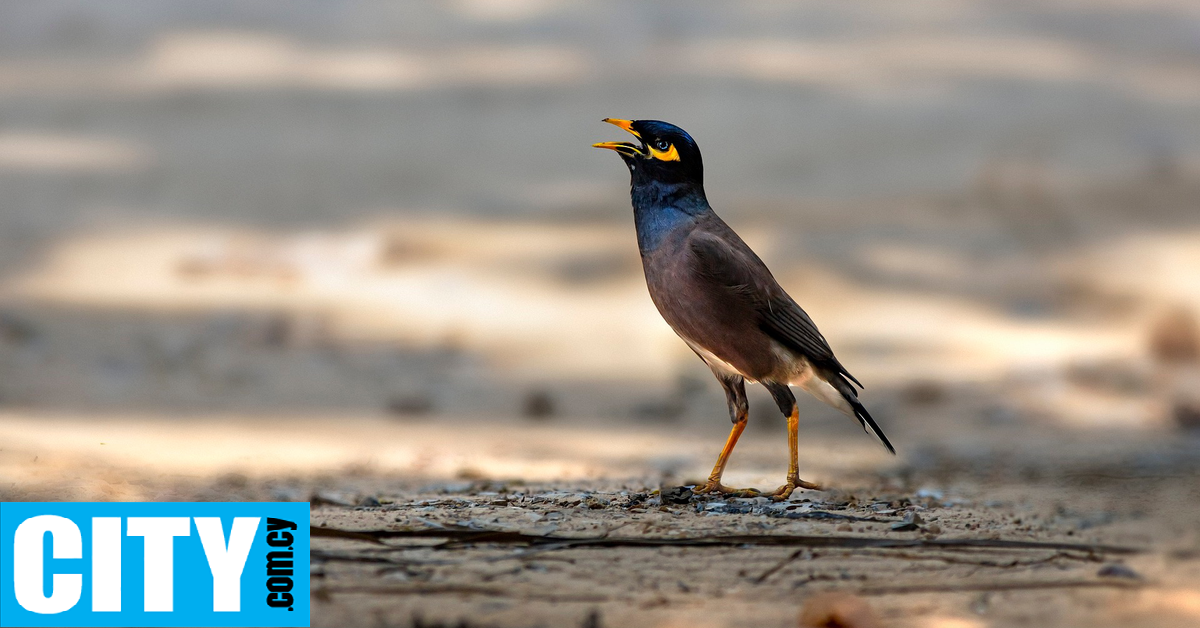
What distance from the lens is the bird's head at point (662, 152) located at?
454cm

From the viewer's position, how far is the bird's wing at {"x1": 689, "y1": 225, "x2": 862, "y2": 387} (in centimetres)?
441

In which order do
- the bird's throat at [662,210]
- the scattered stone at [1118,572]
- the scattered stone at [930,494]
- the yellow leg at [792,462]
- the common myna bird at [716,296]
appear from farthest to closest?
1. the scattered stone at [930,494]
2. the yellow leg at [792,462]
3. the bird's throat at [662,210]
4. the common myna bird at [716,296]
5. the scattered stone at [1118,572]

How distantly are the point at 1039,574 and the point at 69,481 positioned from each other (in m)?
3.49

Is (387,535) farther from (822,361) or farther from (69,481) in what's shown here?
(822,361)

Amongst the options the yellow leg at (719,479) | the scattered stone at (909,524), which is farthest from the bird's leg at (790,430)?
the scattered stone at (909,524)

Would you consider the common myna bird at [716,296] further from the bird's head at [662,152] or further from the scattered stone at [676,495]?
the scattered stone at [676,495]

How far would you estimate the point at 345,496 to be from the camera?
5082 mm

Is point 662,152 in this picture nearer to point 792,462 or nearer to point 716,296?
point 716,296

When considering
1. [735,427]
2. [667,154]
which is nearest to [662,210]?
[667,154]

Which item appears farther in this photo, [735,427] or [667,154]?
[735,427]

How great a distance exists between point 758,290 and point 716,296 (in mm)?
186

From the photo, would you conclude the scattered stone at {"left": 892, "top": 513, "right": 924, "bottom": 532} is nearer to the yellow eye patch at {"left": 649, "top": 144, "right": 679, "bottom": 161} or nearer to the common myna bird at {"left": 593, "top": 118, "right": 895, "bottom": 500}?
the common myna bird at {"left": 593, "top": 118, "right": 895, "bottom": 500}

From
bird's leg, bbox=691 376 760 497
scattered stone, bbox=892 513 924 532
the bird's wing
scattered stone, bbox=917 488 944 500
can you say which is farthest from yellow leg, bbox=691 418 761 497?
scattered stone, bbox=917 488 944 500

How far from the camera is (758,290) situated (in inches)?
176
